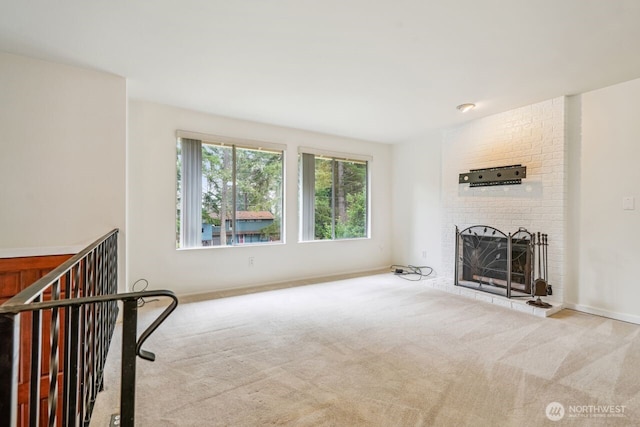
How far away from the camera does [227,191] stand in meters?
4.40

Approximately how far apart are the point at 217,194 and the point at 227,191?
149 mm

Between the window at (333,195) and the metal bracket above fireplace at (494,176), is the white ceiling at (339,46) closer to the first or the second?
the metal bracket above fireplace at (494,176)

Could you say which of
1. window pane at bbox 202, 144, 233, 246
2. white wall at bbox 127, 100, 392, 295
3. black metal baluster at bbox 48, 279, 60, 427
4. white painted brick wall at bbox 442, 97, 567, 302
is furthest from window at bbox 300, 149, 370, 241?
black metal baluster at bbox 48, 279, 60, 427

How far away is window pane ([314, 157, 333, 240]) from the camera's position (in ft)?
17.4

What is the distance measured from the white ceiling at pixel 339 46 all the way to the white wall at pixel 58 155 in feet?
0.75

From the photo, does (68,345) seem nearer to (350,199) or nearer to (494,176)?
(494,176)

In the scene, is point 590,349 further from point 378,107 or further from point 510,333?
point 378,107

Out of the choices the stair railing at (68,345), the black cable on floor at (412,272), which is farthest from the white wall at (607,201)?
the stair railing at (68,345)

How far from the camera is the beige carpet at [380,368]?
1.73 metres

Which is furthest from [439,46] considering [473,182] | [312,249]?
[312,249]

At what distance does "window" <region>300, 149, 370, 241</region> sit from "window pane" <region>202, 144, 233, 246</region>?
46.4 inches

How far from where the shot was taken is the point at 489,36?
7.68ft

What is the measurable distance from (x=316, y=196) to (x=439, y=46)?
10.4ft

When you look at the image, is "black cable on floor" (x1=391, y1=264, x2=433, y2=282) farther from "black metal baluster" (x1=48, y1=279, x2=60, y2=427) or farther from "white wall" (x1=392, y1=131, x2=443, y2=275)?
"black metal baluster" (x1=48, y1=279, x2=60, y2=427)
